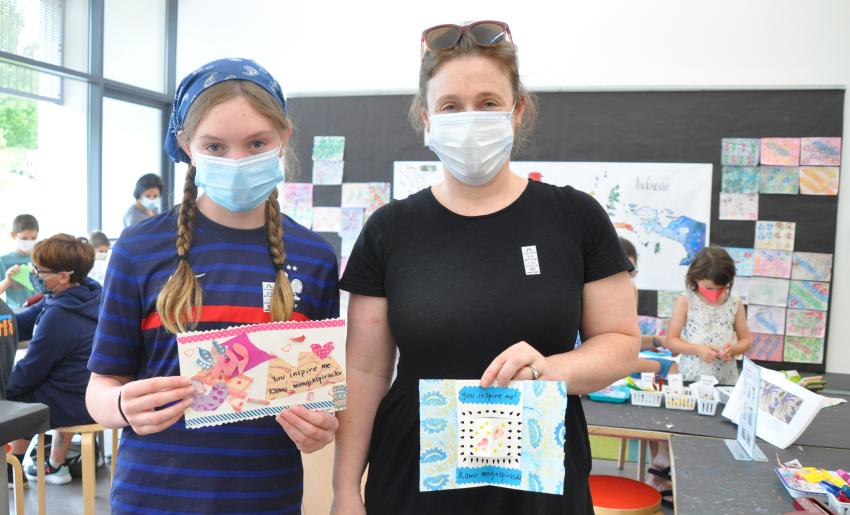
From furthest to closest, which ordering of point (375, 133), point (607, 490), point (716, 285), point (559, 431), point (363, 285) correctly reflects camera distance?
point (375, 133), point (716, 285), point (607, 490), point (363, 285), point (559, 431)

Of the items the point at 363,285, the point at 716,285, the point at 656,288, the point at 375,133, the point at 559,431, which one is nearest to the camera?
the point at 559,431

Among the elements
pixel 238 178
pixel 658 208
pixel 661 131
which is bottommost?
pixel 238 178

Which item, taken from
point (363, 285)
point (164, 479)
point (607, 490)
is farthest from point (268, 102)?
point (607, 490)

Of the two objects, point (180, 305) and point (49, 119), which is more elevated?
point (49, 119)

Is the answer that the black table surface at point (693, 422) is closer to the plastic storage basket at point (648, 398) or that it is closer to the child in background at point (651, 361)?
the plastic storage basket at point (648, 398)

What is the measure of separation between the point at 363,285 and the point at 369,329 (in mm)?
89

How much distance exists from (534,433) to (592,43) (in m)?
4.80

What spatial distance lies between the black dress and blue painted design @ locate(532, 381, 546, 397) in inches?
3.4

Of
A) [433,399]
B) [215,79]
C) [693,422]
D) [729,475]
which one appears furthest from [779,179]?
[215,79]

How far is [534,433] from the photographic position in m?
1.15

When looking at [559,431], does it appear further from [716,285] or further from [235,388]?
[716,285]

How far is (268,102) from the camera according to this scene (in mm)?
1293

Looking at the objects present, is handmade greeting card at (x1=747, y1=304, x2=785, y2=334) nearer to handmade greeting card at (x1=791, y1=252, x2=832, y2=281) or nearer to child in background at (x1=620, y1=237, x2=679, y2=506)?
handmade greeting card at (x1=791, y1=252, x2=832, y2=281)

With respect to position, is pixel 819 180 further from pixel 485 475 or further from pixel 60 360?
pixel 60 360
